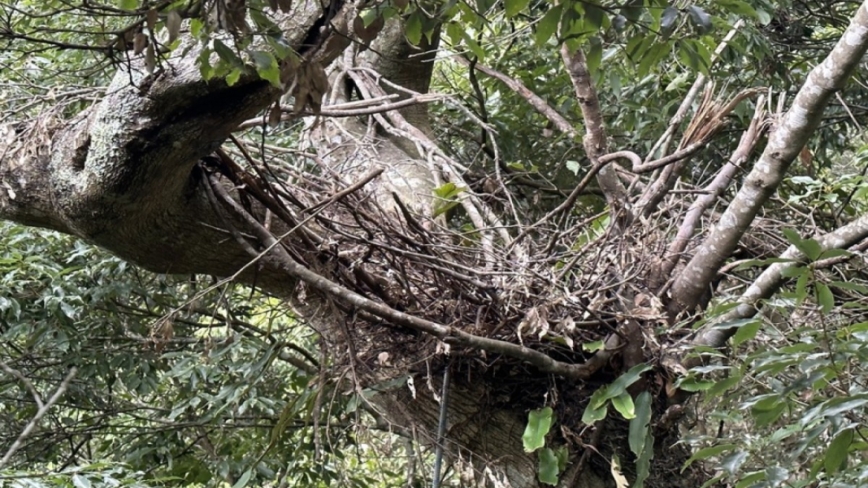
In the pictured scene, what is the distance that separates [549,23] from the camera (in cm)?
144

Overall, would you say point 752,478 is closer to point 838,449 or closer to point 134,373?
point 838,449

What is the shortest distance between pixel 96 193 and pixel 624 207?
126 cm

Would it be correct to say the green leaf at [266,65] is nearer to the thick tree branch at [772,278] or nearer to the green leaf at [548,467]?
the thick tree branch at [772,278]

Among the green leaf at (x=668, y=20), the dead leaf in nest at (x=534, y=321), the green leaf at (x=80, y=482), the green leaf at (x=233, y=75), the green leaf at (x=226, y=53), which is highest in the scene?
the green leaf at (x=226, y=53)

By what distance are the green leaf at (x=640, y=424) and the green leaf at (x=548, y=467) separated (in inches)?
8.3

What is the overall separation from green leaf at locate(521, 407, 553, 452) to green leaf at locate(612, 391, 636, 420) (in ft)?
0.59

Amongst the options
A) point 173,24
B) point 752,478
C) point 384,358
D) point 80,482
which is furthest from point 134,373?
point 752,478

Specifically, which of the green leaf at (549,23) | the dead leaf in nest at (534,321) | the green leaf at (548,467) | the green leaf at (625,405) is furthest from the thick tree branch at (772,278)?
the green leaf at (549,23)

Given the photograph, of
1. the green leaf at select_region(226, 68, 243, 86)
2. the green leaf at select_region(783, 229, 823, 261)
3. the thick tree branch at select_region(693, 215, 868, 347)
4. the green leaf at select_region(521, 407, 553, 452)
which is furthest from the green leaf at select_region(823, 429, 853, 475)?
the green leaf at select_region(226, 68, 243, 86)

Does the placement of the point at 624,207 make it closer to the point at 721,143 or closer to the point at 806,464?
the point at 806,464

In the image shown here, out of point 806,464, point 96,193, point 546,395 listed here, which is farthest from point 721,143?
point 96,193

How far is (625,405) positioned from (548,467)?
275mm

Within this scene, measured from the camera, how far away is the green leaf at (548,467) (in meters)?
2.05

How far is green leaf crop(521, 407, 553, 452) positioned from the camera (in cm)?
200
